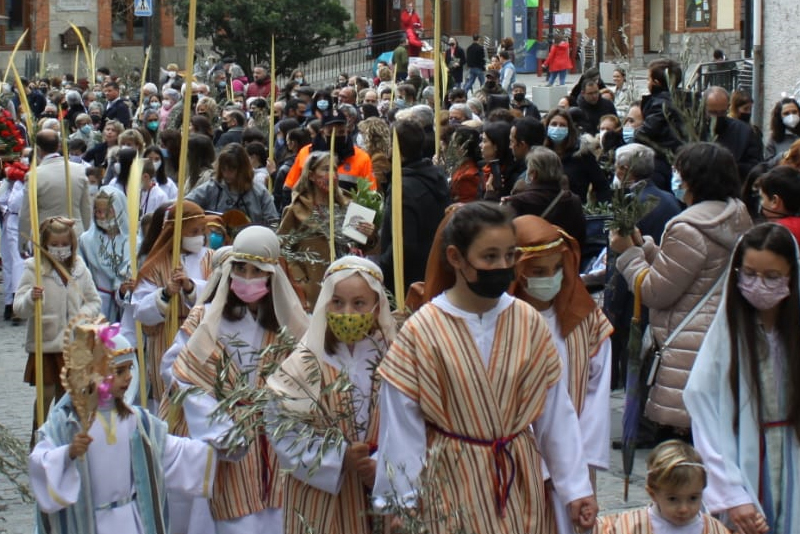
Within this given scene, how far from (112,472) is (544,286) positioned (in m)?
1.65

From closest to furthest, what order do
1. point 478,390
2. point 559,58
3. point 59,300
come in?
point 478,390, point 59,300, point 559,58

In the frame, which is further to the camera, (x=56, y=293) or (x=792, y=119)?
(x=792, y=119)

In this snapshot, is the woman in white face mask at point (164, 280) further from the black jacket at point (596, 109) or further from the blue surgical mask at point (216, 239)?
the black jacket at point (596, 109)

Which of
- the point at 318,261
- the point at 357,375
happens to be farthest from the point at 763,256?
the point at 318,261

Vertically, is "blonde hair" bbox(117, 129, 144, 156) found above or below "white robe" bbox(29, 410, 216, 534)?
above

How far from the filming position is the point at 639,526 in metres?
5.16

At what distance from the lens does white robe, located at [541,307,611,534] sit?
5.43 metres

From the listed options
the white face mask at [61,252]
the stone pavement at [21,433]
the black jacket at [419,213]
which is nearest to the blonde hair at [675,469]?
the stone pavement at [21,433]

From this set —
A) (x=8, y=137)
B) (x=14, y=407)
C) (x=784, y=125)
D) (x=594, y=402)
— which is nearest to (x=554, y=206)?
(x=594, y=402)

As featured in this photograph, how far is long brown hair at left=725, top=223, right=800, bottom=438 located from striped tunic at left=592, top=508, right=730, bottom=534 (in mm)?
335

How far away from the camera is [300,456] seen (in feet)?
16.3

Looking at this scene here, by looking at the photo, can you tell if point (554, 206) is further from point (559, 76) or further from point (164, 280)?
point (559, 76)

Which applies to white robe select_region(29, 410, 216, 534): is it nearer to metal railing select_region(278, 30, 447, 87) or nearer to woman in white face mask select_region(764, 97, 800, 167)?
woman in white face mask select_region(764, 97, 800, 167)

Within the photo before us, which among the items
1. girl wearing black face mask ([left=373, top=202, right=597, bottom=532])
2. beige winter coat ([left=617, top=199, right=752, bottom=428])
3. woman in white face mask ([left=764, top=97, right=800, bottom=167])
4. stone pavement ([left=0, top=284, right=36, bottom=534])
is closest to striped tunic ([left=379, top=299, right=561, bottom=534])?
girl wearing black face mask ([left=373, top=202, right=597, bottom=532])
